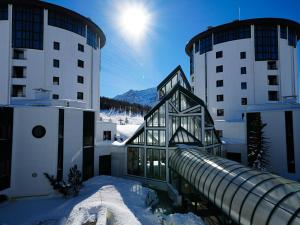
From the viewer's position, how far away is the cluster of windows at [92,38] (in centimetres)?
3812

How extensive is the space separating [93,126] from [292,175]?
2390 centimetres

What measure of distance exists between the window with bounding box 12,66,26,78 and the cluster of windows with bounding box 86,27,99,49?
11.7 metres

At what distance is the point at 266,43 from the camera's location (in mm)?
37906

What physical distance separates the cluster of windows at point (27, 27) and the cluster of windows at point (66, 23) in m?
1.43

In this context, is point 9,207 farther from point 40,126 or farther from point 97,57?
point 97,57

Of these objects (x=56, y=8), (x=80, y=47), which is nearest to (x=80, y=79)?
(x=80, y=47)

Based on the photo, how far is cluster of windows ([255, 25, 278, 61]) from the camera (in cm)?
3769

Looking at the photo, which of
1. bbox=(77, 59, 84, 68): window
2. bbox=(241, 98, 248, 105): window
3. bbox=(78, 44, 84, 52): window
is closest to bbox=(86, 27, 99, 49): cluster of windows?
bbox=(78, 44, 84, 52): window

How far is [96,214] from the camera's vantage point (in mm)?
13641

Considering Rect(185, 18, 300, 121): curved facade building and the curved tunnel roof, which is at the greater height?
Rect(185, 18, 300, 121): curved facade building

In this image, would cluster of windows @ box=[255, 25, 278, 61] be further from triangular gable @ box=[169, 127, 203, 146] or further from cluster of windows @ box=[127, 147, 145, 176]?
cluster of windows @ box=[127, 147, 145, 176]

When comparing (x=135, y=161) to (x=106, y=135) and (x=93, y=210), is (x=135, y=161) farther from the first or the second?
(x=93, y=210)

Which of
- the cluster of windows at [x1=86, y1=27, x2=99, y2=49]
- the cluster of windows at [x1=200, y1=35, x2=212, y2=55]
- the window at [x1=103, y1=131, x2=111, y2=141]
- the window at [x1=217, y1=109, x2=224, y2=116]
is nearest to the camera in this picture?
the window at [x1=103, y1=131, x2=111, y2=141]

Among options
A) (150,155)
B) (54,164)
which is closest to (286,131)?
(150,155)
